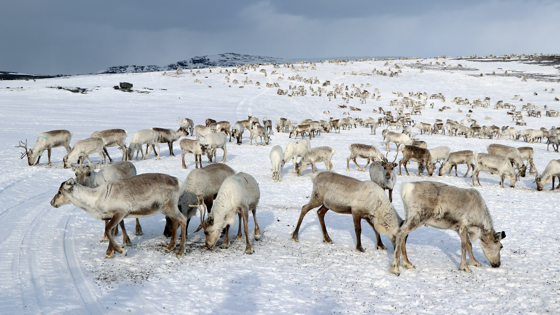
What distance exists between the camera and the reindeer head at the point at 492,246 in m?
7.50

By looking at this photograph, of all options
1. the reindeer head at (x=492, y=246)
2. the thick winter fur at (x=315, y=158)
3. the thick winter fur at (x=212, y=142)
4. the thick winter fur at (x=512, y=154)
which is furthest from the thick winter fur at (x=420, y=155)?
Result: the reindeer head at (x=492, y=246)

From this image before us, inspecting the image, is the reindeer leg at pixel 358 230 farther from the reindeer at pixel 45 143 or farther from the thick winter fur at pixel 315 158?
the reindeer at pixel 45 143

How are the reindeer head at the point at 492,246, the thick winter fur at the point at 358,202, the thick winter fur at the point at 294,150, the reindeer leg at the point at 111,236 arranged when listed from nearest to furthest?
1. the reindeer leg at the point at 111,236
2. the reindeer head at the point at 492,246
3. the thick winter fur at the point at 358,202
4. the thick winter fur at the point at 294,150

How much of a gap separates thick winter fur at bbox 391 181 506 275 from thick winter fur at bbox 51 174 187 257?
16.3ft

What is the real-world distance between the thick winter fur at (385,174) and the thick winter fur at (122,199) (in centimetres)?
778

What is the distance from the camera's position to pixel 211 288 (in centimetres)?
631

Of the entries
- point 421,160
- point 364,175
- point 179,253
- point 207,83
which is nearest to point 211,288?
point 179,253

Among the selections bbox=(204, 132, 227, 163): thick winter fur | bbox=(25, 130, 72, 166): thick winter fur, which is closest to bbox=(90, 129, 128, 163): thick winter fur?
bbox=(25, 130, 72, 166): thick winter fur

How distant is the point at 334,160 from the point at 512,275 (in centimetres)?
1478

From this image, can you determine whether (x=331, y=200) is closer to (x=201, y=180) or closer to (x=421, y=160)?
(x=201, y=180)

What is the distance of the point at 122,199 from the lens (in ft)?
24.2

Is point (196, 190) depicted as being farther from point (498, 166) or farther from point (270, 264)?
point (498, 166)

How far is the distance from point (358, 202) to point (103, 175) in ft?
22.7

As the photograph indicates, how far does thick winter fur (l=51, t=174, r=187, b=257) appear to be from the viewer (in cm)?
727
